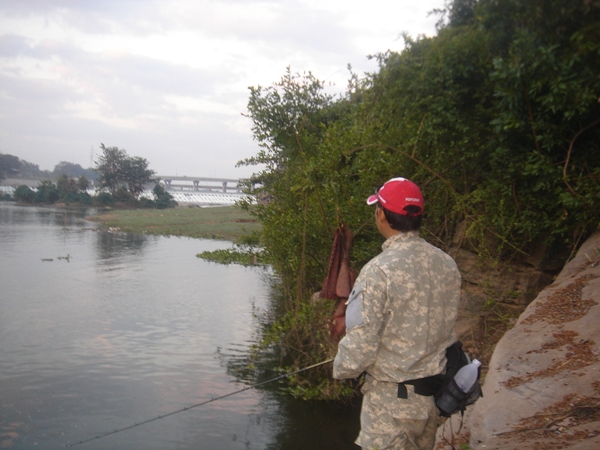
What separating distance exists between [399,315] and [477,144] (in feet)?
17.1

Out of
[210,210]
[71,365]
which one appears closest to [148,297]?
[71,365]

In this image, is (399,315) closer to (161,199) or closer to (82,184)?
(161,199)

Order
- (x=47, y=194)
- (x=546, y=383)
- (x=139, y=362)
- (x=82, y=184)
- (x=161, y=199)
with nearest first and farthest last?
(x=546, y=383), (x=139, y=362), (x=161, y=199), (x=47, y=194), (x=82, y=184)

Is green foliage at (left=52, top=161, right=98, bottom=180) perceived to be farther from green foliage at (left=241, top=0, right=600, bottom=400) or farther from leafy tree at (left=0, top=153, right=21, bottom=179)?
green foliage at (left=241, top=0, right=600, bottom=400)

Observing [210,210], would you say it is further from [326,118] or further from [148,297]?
[326,118]

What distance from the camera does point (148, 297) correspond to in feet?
58.9

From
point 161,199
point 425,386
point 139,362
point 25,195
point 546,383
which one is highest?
point 161,199

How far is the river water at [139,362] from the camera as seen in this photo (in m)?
8.08

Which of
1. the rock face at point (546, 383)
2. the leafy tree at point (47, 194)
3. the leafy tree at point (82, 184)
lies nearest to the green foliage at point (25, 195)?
the leafy tree at point (47, 194)

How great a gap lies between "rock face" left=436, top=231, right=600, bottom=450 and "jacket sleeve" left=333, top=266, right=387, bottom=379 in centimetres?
161

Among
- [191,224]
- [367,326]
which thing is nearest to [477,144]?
[367,326]

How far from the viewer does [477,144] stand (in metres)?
7.39

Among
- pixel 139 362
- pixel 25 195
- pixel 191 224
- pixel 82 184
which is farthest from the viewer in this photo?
pixel 82 184

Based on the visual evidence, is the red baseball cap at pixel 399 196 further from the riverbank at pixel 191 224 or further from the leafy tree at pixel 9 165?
the leafy tree at pixel 9 165
